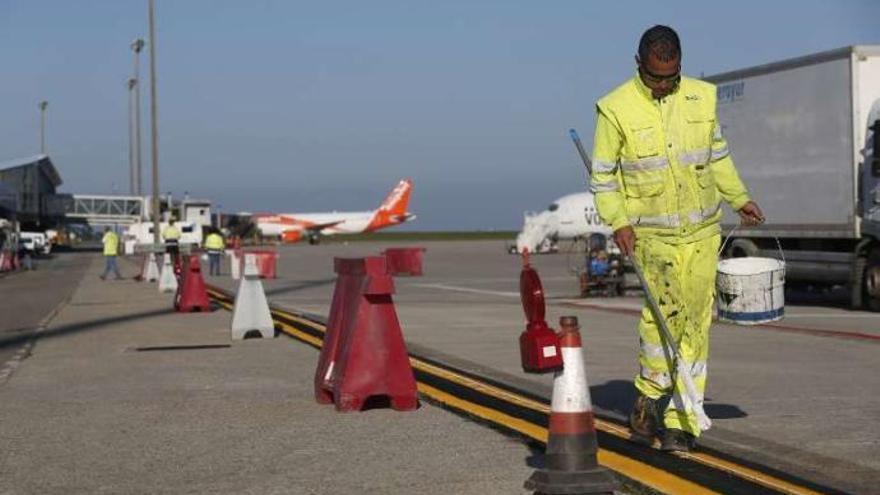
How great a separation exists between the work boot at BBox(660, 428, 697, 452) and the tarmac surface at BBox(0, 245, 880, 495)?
12.5 inches

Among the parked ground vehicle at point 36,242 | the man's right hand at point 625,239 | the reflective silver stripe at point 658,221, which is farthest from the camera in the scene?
the parked ground vehicle at point 36,242

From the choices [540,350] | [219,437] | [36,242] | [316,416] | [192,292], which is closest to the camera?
[540,350]

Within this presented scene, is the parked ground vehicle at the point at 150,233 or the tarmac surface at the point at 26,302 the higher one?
the parked ground vehicle at the point at 150,233

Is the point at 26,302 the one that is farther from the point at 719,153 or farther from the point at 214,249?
the point at 719,153

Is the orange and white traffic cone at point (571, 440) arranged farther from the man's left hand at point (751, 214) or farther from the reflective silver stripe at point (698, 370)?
the man's left hand at point (751, 214)

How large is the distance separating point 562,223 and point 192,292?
4611cm

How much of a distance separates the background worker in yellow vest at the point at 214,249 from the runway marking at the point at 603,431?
3204 cm

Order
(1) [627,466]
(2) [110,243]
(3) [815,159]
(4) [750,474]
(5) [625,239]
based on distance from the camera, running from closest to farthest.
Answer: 1. (4) [750,474]
2. (1) [627,466]
3. (5) [625,239]
4. (3) [815,159]
5. (2) [110,243]

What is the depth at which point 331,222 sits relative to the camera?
11975 centimetres

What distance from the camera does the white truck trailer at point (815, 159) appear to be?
22.1m

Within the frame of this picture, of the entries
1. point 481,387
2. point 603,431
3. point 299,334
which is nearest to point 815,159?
point 299,334

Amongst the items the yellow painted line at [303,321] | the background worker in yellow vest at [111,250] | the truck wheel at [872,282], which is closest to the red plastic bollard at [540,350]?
the yellow painted line at [303,321]

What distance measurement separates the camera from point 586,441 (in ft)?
19.3

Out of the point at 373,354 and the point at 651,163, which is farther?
the point at 373,354
